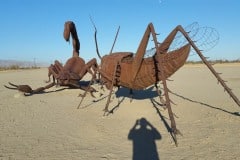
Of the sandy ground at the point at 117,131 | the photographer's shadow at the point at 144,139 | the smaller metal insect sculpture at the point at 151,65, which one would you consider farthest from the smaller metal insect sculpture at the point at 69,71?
the photographer's shadow at the point at 144,139

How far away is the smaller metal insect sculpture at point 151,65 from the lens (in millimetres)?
6570

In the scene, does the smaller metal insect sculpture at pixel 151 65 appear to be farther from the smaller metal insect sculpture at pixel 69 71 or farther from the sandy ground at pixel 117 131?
the smaller metal insect sculpture at pixel 69 71

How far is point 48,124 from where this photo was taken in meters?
8.22

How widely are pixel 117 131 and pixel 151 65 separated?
1660 mm

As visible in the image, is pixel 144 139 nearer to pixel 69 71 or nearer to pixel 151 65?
pixel 151 65

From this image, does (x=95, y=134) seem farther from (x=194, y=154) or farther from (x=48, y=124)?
(x=194, y=154)

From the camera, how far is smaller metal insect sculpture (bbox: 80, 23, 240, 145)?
657cm

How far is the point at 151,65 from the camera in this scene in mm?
7438

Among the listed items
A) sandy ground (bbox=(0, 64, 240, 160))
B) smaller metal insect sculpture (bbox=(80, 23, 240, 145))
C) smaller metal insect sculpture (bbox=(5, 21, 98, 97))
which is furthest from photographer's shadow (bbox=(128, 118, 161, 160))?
smaller metal insect sculpture (bbox=(5, 21, 98, 97))

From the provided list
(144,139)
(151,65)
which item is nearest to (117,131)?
(144,139)

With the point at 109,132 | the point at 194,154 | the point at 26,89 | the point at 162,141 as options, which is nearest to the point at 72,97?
the point at 26,89

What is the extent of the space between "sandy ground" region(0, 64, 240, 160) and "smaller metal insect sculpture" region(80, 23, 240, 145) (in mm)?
516

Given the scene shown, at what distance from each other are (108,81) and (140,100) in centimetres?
295

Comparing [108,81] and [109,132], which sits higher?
[108,81]
